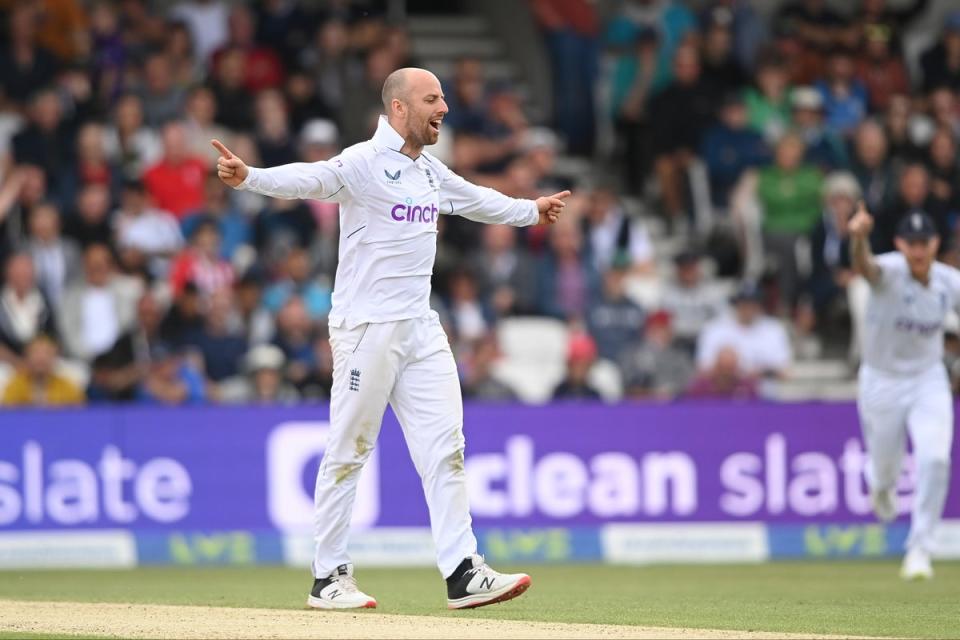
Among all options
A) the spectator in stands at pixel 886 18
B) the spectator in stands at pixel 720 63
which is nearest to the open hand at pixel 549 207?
the spectator in stands at pixel 720 63

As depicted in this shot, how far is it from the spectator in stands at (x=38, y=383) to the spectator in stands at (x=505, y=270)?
4.35 meters

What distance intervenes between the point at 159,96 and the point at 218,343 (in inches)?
127

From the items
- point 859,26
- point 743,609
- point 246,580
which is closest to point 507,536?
point 246,580

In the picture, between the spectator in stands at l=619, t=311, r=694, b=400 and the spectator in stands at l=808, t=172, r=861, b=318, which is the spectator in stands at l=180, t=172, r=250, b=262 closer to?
the spectator in stands at l=619, t=311, r=694, b=400

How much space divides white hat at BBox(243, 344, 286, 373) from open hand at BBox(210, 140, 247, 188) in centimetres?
765

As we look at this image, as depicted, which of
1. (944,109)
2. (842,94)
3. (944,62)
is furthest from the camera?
(944,62)

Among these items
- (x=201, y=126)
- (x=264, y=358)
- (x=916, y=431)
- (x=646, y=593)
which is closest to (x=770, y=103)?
(x=201, y=126)

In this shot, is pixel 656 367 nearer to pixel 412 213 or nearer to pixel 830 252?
pixel 830 252

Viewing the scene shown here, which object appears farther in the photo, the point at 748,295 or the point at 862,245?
the point at 748,295

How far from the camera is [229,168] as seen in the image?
8727 millimetres

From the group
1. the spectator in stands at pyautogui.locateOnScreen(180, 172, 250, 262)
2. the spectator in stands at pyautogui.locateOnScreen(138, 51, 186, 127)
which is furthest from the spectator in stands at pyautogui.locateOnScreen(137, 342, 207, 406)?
the spectator in stands at pyautogui.locateOnScreen(138, 51, 186, 127)

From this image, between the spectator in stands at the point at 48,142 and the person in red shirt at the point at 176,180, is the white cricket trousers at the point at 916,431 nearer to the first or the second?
the person in red shirt at the point at 176,180

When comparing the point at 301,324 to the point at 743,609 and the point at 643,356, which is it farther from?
the point at 743,609

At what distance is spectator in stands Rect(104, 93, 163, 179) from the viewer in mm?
18031
